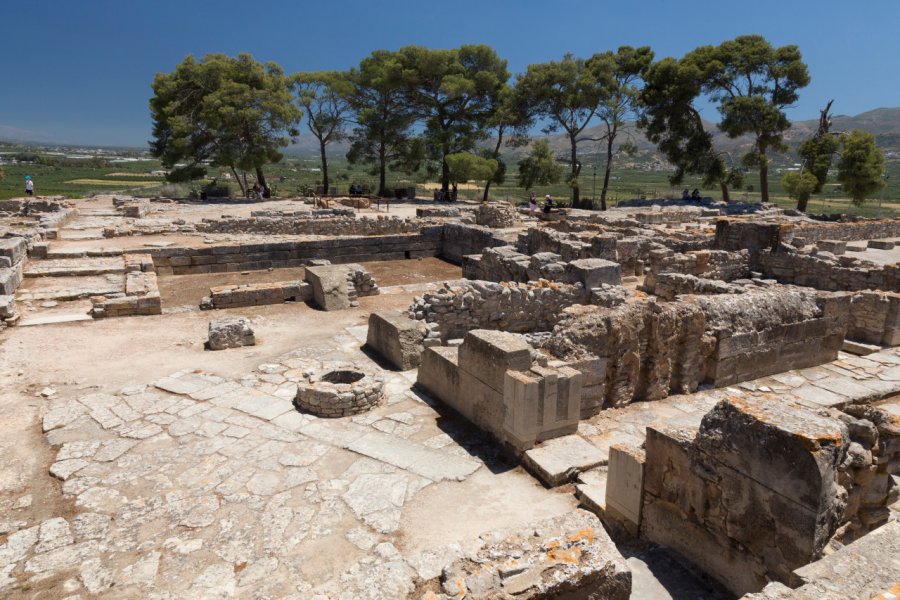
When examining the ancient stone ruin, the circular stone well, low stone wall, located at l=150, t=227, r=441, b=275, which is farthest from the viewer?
low stone wall, located at l=150, t=227, r=441, b=275

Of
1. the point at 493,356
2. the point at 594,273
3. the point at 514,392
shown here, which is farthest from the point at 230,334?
the point at 594,273

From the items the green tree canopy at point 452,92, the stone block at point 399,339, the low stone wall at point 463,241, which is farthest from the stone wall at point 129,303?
the green tree canopy at point 452,92

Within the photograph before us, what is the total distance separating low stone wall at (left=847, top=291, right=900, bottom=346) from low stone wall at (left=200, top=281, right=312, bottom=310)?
11130mm

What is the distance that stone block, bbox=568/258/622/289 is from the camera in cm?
1085

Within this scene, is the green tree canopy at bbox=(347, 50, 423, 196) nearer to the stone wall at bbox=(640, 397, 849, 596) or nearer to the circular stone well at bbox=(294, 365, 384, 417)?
the circular stone well at bbox=(294, 365, 384, 417)

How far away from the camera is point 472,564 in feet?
12.0

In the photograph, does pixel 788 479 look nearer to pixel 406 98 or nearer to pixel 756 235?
pixel 756 235

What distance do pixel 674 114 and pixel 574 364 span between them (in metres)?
32.4

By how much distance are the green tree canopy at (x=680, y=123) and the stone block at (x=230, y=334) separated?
31441 mm

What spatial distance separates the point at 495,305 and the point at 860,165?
1100 inches

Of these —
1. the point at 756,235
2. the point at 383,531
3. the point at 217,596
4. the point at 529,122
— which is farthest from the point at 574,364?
the point at 529,122

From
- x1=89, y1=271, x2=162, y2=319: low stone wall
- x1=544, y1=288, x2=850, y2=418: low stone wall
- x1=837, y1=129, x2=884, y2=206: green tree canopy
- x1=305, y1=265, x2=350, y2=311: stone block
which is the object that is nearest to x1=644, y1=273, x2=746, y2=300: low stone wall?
x1=544, y1=288, x2=850, y2=418: low stone wall

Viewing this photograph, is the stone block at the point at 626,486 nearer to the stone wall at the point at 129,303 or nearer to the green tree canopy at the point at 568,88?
the stone wall at the point at 129,303

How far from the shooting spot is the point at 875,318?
10.2m
